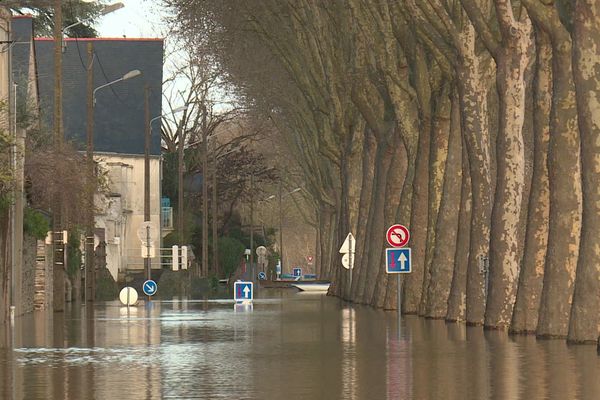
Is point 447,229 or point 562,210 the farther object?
point 447,229

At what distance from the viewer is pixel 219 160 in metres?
113

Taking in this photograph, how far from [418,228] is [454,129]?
216 inches

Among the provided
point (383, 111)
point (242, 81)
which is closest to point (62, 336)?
point (383, 111)

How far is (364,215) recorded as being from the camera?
205ft

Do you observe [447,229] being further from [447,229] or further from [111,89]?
[111,89]

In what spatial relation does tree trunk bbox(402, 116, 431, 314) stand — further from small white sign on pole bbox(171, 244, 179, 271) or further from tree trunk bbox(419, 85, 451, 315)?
small white sign on pole bbox(171, 244, 179, 271)

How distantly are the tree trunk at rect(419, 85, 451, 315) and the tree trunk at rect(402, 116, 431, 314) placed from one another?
1018 mm

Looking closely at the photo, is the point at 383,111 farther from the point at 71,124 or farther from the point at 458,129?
the point at 71,124

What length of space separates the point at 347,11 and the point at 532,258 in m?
18.2

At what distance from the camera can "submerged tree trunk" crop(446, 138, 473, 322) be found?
39.1 meters

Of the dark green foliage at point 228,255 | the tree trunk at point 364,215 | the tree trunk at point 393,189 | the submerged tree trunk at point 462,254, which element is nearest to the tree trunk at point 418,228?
the tree trunk at point 393,189

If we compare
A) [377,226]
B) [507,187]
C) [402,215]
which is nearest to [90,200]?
[377,226]

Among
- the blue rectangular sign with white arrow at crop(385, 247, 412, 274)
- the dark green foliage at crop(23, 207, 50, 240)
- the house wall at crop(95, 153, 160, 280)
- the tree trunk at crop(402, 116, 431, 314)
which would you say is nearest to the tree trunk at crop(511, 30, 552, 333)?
the blue rectangular sign with white arrow at crop(385, 247, 412, 274)

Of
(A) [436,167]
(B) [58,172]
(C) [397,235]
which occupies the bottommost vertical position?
(C) [397,235]
